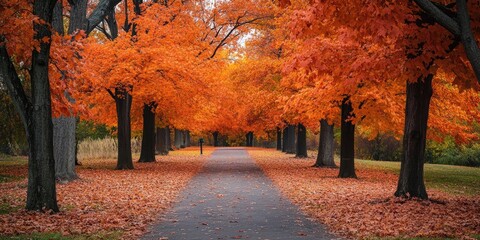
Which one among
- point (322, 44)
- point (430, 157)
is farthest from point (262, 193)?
point (430, 157)

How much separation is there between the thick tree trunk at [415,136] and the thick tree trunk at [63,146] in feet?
36.9

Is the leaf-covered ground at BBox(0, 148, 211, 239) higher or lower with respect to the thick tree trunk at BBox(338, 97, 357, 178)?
lower

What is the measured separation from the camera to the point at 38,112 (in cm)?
1086

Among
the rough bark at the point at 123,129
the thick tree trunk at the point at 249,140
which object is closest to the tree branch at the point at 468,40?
the rough bark at the point at 123,129

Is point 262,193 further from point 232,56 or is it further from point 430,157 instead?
point 430,157

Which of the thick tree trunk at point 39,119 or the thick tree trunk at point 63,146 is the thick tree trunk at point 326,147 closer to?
the thick tree trunk at point 63,146

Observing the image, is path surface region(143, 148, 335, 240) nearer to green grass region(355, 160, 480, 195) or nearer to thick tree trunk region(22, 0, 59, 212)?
thick tree trunk region(22, 0, 59, 212)

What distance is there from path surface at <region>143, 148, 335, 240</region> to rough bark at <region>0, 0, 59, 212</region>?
2.75 meters

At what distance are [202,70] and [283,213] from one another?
14217 mm

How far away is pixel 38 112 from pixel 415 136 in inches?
356

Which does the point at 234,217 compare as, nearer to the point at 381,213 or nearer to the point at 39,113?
the point at 381,213

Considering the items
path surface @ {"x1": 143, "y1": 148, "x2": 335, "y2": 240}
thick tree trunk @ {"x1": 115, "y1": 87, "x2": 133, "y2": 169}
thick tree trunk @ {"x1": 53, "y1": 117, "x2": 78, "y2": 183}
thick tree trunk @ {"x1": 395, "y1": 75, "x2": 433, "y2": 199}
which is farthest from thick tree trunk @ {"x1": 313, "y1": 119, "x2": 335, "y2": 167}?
thick tree trunk @ {"x1": 395, "y1": 75, "x2": 433, "y2": 199}

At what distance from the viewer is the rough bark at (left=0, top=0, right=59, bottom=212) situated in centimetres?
1084

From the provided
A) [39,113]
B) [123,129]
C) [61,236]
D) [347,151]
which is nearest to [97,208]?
[39,113]
